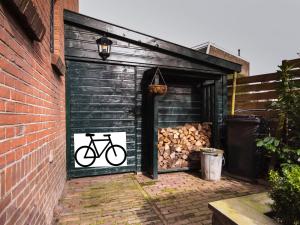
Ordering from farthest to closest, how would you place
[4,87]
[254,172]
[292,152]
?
[254,172] < [292,152] < [4,87]

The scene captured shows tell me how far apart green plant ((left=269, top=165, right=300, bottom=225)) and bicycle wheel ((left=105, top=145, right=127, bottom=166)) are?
3376mm

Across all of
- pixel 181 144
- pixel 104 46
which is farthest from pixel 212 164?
pixel 104 46

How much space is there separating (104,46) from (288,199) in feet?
13.3

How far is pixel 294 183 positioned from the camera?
5.14 feet

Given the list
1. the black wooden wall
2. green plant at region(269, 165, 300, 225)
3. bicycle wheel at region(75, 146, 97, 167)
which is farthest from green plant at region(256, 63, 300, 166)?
bicycle wheel at region(75, 146, 97, 167)

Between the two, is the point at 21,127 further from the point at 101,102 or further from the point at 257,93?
the point at 257,93

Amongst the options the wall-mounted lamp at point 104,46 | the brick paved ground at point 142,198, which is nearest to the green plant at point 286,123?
the brick paved ground at point 142,198

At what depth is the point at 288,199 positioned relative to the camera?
158cm

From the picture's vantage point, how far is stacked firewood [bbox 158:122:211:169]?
15.7 feet

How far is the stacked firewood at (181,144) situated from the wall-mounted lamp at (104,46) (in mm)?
2150

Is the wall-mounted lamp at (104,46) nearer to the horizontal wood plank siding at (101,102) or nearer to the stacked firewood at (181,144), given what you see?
the horizontal wood plank siding at (101,102)

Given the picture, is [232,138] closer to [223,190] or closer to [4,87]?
[223,190]

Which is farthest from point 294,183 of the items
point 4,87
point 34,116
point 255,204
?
point 34,116

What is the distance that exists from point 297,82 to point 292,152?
4.50 feet
